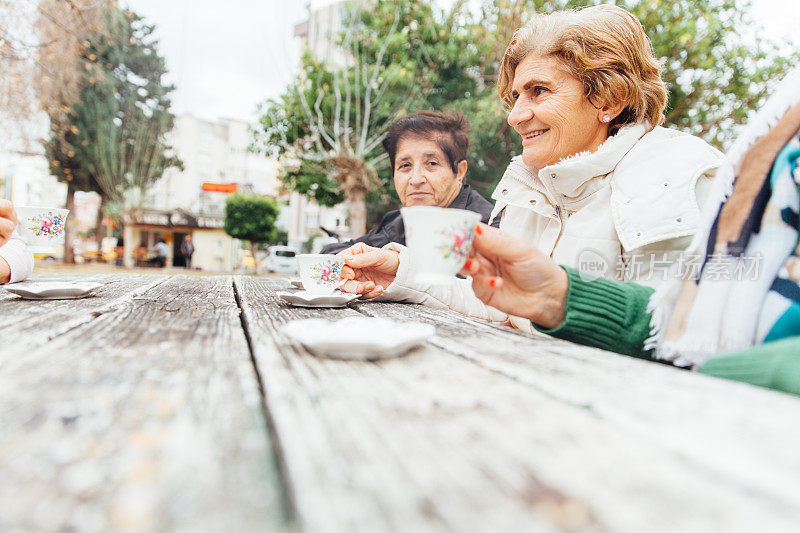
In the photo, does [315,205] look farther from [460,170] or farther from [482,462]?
[482,462]

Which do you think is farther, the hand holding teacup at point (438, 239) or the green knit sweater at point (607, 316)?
the green knit sweater at point (607, 316)

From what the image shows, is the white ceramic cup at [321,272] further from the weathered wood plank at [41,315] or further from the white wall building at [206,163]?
the white wall building at [206,163]

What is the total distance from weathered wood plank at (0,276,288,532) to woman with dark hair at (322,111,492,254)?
2.62 m

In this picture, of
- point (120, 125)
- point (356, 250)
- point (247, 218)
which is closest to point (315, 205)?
point (247, 218)

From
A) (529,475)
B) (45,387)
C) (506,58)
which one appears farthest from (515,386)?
(506,58)

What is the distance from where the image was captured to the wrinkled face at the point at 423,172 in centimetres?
324

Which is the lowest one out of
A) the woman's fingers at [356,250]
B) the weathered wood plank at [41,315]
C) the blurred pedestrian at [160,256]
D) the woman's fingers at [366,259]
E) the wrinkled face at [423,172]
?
the blurred pedestrian at [160,256]

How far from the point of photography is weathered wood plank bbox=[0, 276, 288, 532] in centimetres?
32

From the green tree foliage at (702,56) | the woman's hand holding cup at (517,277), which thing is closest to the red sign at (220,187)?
the green tree foliage at (702,56)

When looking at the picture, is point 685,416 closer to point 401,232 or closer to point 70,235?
point 401,232

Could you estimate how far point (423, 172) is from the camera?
325 centimetres

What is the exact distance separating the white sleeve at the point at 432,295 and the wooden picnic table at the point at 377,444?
3.35ft

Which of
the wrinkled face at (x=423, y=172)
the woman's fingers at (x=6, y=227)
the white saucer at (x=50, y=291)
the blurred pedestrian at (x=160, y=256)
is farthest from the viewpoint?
the blurred pedestrian at (x=160, y=256)

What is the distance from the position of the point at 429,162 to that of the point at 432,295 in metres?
1.61
